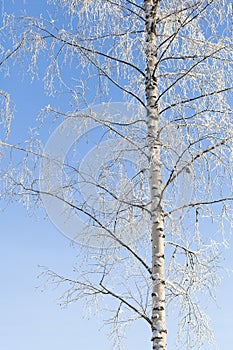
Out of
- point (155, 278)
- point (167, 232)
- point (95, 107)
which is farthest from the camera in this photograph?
point (95, 107)

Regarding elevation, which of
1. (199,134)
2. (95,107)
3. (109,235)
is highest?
(95,107)

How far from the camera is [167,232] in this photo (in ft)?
13.0

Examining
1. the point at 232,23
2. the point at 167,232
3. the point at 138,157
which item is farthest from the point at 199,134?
the point at 232,23

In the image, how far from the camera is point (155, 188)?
12.9 ft

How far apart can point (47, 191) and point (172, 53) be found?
1.39 meters

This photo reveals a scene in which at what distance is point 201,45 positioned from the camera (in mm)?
4418

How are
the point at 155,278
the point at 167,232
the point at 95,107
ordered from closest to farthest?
the point at 155,278 → the point at 167,232 → the point at 95,107

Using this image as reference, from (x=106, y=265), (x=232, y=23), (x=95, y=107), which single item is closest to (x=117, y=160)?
(x=95, y=107)

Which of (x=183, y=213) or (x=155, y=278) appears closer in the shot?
(x=155, y=278)

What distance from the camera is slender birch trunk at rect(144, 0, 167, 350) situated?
3.64 meters

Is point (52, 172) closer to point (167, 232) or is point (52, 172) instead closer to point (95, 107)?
point (95, 107)

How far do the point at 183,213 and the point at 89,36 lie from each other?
154 centimetres

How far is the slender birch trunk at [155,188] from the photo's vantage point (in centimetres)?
364

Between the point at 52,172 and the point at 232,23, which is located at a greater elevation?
the point at 232,23
